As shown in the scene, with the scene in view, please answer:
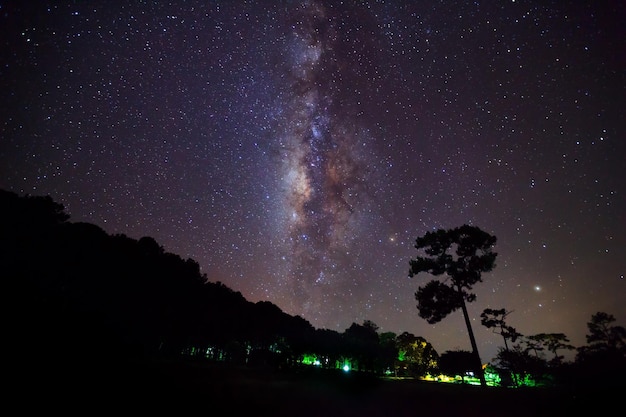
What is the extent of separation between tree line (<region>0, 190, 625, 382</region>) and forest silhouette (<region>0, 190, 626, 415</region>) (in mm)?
123

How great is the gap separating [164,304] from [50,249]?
17.0 m

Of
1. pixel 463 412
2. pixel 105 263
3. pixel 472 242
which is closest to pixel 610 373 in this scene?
pixel 472 242

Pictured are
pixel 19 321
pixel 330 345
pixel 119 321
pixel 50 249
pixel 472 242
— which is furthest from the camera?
pixel 330 345

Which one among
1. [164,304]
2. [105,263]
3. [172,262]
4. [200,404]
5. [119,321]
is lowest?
[200,404]

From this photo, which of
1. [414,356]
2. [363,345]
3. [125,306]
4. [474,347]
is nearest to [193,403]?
[474,347]

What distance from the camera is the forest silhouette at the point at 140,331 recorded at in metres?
9.06

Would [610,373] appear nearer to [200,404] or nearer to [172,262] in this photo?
[200,404]

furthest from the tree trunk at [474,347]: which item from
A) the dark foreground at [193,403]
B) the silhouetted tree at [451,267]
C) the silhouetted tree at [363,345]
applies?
the silhouetted tree at [363,345]

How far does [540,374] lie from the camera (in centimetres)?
3394

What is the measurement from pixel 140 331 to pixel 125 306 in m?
5.01

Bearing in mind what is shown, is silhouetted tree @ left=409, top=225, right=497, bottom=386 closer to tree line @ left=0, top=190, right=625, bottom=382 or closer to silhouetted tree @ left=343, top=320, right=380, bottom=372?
tree line @ left=0, top=190, right=625, bottom=382

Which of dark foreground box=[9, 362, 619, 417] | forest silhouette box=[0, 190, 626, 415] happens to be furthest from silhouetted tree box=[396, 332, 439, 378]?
dark foreground box=[9, 362, 619, 417]

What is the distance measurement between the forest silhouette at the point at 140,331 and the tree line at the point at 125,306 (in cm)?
12

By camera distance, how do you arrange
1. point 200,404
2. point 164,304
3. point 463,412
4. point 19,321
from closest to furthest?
point 200,404 < point 463,412 < point 19,321 < point 164,304
